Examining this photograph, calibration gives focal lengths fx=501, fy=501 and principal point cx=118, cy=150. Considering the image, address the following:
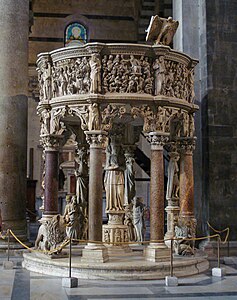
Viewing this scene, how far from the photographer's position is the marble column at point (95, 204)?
9.61 metres

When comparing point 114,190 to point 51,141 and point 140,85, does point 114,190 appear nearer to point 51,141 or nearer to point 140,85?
point 51,141

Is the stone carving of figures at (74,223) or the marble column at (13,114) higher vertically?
the marble column at (13,114)

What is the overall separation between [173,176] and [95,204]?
110 inches

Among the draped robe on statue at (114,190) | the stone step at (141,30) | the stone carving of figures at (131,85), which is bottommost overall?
the draped robe on statue at (114,190)

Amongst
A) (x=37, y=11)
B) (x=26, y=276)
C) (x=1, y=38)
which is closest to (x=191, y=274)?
(x=26, y=276)

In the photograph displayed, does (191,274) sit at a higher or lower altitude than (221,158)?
lower

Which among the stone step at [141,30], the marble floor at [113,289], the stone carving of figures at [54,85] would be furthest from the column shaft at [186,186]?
the stone step at [141,30]

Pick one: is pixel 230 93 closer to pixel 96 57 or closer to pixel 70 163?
pixel 96 57

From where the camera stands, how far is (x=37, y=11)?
90.0 feet

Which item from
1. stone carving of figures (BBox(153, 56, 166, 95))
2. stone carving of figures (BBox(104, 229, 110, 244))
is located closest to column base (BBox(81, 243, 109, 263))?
stone carving of figures (BBox(104, 229, 110, 244))

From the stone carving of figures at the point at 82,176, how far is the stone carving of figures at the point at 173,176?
2046 mm

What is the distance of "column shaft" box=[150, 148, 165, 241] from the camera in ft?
32.8

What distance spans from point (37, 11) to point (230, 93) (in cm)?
1674

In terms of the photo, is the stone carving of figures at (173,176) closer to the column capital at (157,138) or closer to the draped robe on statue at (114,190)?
the draped robe on statue at (114,190)
